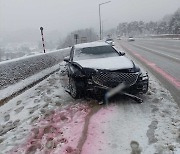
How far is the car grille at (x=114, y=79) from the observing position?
799 centimetres

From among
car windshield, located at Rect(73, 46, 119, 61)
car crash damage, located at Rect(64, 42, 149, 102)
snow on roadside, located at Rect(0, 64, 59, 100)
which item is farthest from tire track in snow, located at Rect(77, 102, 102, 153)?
snow on roadside, located at Rect(0, 64, 59, 100)

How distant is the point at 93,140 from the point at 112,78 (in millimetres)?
2655

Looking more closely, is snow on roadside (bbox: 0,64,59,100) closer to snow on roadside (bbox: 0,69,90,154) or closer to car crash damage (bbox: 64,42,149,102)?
snow on roadside (bbox: 0,69,90,154)

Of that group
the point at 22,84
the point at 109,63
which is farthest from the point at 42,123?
the point at 22,84

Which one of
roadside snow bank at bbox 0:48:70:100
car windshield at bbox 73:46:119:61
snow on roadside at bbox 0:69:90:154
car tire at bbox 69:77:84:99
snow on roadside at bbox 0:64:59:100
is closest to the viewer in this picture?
snow on roadside at bbox 0:69:90:154

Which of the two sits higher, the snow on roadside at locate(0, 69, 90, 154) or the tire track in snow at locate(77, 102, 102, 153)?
the tire track in snow at locate(77, 102, 102, 153)

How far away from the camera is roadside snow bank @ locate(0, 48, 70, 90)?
10843mm

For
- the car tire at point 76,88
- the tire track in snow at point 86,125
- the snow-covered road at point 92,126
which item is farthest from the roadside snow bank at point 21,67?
the tire track in snow at point 86,125

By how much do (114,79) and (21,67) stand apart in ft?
18.0

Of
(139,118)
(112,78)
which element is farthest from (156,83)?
(139,118)

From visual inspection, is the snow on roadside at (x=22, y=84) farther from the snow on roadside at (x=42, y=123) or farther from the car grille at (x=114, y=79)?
the car grille at (x=114, y=79)

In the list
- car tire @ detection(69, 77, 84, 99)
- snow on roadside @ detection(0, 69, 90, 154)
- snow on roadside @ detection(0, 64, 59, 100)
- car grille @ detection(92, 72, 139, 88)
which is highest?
car grille @ detection(92, 72, 139, 88)

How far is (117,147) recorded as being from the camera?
527 cm

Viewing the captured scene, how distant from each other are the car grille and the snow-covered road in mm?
478
